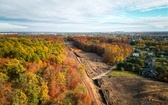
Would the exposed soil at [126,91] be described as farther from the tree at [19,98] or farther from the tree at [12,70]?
the tree at [12,70]

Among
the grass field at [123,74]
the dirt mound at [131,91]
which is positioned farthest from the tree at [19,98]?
the grass field at [123,74]

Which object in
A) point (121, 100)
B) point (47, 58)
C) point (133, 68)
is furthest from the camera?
point (133, 68)

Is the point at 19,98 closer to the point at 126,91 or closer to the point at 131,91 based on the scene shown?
the point at 126,91

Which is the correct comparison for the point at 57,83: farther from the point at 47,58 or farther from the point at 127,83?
the point at 127,83

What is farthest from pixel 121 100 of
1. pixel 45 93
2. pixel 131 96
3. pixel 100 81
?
pixel 45 93

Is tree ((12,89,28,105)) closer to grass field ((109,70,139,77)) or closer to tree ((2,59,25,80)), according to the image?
tree ((2,59,25,80))

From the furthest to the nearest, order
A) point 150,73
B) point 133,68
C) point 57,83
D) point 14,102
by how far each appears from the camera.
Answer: point 133,68, point 150,73, point 57,83, point 14,102

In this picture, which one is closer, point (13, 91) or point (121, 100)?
point (13, 91)

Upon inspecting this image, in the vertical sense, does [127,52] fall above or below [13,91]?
below

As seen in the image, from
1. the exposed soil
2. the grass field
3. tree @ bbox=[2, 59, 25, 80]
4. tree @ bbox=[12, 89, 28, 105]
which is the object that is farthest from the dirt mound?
tree @ bbox=[2, 59, 25, 80]
